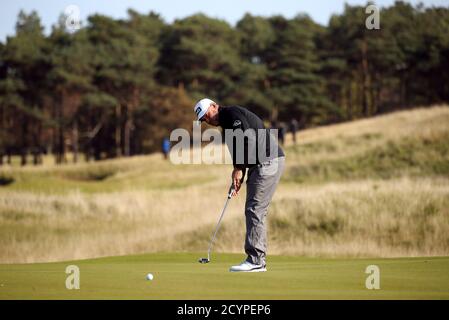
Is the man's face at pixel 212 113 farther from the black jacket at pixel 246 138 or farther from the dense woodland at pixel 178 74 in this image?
the dense woodland at pixel 178 74

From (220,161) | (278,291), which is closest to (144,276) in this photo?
(278,291)

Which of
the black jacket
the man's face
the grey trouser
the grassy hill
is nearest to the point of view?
the black jacket

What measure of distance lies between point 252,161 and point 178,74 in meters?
83.5

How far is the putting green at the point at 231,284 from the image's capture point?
819cm

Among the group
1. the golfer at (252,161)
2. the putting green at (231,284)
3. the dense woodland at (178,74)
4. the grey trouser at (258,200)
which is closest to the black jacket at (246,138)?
the golfer at (252,161)

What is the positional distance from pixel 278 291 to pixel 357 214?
18.4 metres

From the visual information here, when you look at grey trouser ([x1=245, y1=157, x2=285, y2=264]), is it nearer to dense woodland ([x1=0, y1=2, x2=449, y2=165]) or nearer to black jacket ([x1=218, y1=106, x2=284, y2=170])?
black jacket ([x1=218, y1=106, x2=284, y2=170])

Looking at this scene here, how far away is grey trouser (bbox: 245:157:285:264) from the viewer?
10719mm

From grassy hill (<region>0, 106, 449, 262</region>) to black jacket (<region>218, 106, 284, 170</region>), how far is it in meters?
11.3

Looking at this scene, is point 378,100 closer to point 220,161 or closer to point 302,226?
point 220,161

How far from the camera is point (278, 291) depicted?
843cm

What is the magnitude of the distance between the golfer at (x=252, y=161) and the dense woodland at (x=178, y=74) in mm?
69771

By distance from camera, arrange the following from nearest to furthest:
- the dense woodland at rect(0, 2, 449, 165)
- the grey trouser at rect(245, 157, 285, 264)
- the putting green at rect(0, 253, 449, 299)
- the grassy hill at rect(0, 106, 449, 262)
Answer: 1. the putting green at rect(0, 253, 449, 299)
2. the grey trouser at rect(245, 157, 285, 264)
3. the grassy hill at rect(0, 106, 449, 262)
4. the dense woodland at rect(0, 2, 449, 165)

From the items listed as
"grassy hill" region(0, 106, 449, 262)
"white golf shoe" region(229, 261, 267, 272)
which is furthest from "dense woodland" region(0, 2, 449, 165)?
"white golf shoe" region(229, 261, 267, 272)
